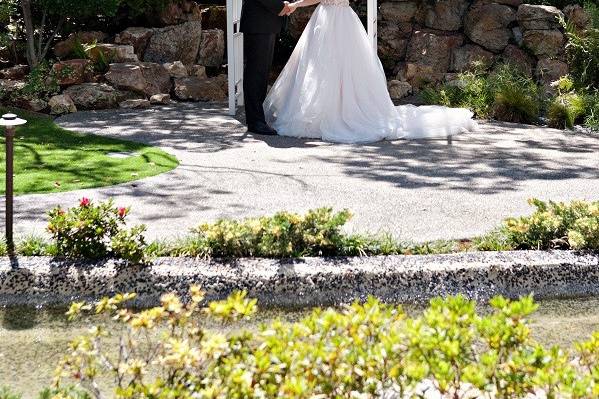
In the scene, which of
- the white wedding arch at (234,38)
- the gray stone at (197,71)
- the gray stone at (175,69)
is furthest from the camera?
the gray stone at (197,71)

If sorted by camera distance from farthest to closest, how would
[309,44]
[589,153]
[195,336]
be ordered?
[309,44], [589,153], [195,336]

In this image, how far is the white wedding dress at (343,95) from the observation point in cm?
984

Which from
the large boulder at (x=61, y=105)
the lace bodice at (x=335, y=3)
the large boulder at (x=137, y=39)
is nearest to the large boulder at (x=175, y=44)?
the large boulder at (x=137, y=39)

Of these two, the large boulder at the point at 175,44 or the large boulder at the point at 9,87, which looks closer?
the large boulder at the point at 9,87

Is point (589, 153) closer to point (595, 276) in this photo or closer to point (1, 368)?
point (595, 276)

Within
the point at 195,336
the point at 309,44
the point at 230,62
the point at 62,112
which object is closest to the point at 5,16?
the point at 62,112

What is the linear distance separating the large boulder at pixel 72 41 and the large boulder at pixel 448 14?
165 inches

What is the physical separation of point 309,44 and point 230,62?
1.06 metres

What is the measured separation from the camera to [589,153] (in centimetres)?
877

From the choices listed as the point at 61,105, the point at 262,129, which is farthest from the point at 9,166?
the point at 61,105

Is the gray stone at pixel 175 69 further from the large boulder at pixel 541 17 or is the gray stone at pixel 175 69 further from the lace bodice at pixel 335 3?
the large boulder at pixel 541 17

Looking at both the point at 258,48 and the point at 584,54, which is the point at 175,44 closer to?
the point at 258,48

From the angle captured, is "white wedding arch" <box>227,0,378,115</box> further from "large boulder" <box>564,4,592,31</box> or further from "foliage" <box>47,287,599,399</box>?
"foliage" <box>47,287,599,399</box>

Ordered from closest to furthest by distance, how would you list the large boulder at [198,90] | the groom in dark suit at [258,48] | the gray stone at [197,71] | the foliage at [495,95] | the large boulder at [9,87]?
1. the groom in dark suit at [258,48]
2. the foliage at [495,95]
3. the large boulder at [9,87]
4. the large boulder at [198,90]
5. the gray stone at [197,71]
